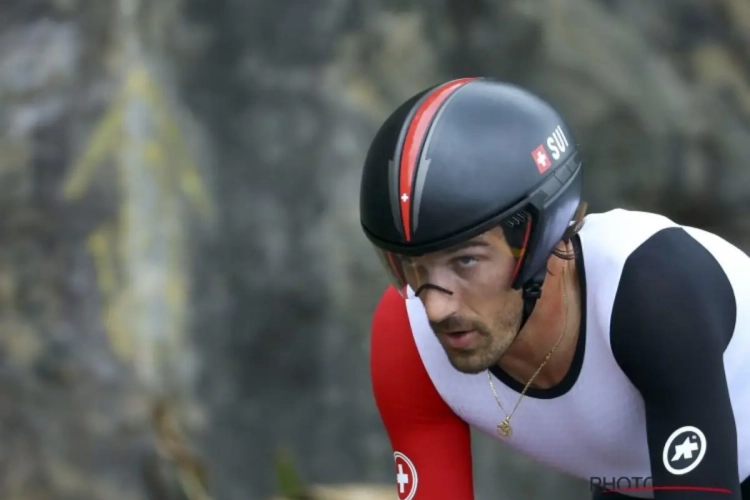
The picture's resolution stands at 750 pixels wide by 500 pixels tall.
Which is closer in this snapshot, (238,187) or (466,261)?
(466,261)

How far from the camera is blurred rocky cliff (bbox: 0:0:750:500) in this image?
4934 mm

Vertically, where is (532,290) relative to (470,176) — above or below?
below

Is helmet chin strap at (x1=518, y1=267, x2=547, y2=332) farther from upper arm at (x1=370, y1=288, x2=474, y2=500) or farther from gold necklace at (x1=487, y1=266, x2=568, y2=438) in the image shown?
upper arm at (x1=370, y1=288, x2=474, y2=500)

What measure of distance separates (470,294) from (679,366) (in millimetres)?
374

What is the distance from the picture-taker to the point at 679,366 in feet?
6.80

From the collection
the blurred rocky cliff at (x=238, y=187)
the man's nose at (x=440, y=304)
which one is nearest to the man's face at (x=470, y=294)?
the man's nose at (x=440, y=304)

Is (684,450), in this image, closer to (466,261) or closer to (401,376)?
(466,261)

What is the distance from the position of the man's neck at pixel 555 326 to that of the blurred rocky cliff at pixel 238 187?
8.63 feet

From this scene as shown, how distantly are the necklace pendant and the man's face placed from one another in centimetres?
34

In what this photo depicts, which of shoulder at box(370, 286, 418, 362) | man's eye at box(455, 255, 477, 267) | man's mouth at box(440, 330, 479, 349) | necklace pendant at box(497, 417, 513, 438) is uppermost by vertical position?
man's eye at box(455, 255, 477, 267)

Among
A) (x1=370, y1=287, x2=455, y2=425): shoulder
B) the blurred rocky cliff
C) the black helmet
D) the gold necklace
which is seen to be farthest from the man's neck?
the blurred rocky cliff

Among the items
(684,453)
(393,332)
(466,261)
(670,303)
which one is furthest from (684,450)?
(393,332)

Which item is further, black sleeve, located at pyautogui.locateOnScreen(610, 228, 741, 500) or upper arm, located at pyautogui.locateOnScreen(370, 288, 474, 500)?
upper arm, located at pyautogui.locateOnScreen(370, 288, 474, 500)

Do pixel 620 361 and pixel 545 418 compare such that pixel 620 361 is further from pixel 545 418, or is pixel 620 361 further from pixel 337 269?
pixel 337 269
